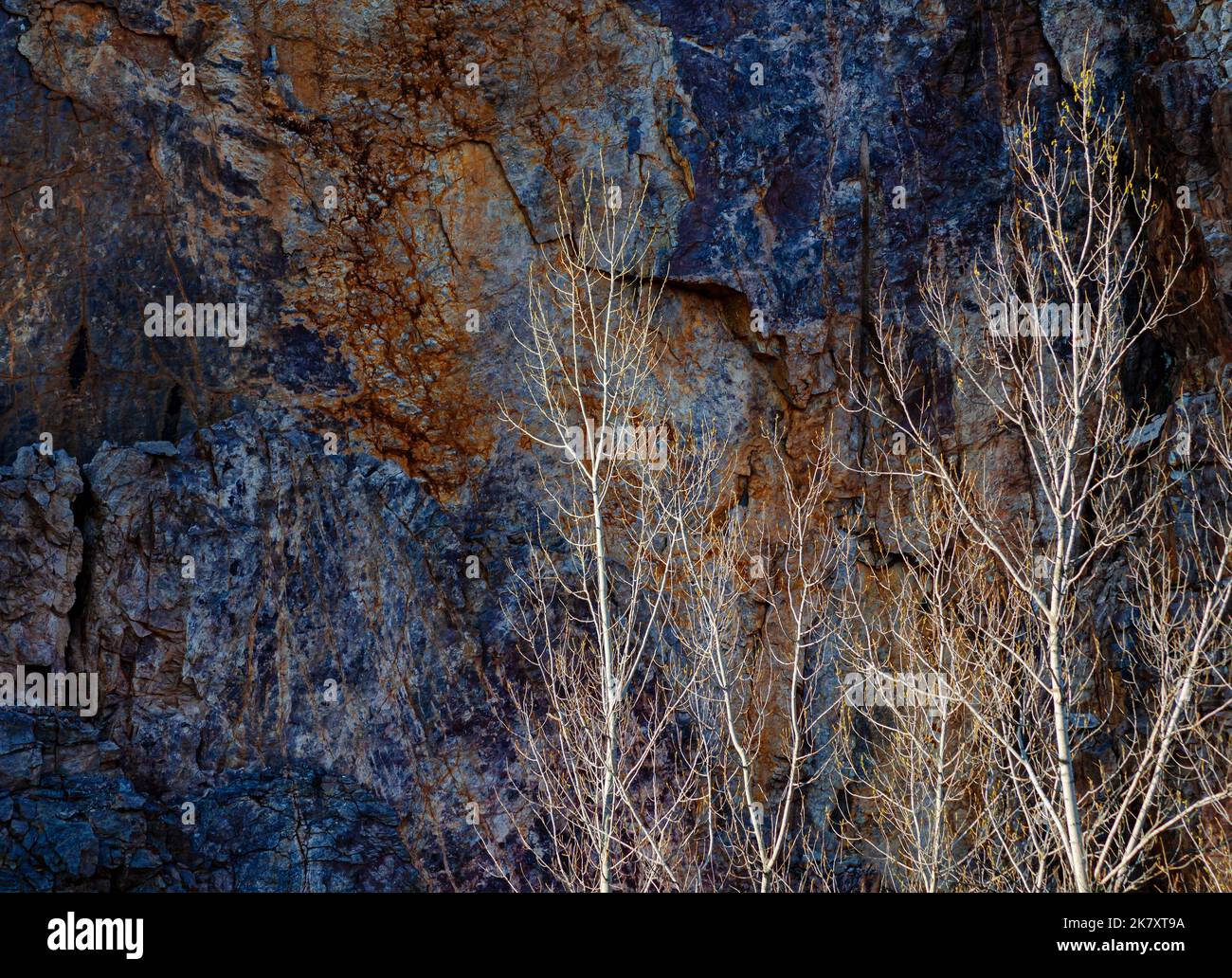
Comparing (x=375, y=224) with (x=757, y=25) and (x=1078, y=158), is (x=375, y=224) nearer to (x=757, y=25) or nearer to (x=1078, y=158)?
(x=757, y=25)

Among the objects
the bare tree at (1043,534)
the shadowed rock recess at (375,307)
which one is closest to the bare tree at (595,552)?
the shadowed rock recess at (375,307)

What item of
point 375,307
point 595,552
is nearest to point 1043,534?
point 595,552

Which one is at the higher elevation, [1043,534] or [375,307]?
[375,307]

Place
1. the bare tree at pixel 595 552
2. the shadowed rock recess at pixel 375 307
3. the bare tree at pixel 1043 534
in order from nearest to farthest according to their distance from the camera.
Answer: the bare tree at pixel 1043 534 < the bare tree at pixel 595 552 < the shadowed rock recess at pixel 375 307

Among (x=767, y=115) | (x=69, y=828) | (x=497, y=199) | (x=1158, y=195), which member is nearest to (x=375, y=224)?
(x=497, y=199)

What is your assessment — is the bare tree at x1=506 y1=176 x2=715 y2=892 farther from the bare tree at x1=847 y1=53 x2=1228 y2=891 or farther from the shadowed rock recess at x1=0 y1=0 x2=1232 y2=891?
the bare tree at x1=847 y1=53 x2=1228 y2=891

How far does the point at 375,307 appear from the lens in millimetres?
19609

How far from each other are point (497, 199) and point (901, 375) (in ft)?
21.7

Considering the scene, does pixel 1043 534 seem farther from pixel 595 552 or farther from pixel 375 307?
pixel 375 307

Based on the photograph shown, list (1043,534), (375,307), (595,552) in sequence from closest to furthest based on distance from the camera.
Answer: (595,552) → (1043,534) → (375,307)

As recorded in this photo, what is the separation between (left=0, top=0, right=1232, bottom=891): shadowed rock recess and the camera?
18031mm

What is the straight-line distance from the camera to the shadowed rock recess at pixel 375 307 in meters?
18.0

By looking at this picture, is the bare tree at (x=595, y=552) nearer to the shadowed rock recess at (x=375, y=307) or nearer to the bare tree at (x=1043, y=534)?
the shadowed rock recess at (x=375, y=307)

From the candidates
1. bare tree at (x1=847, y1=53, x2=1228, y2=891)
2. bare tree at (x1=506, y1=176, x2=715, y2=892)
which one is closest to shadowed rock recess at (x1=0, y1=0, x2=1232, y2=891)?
bare tree at (x1=506, y1=176, x2=715, y2=892)
